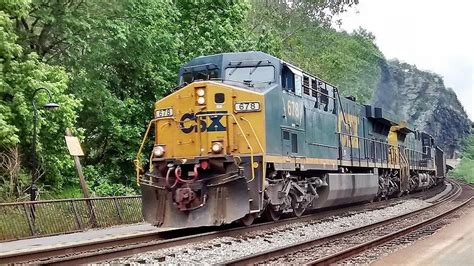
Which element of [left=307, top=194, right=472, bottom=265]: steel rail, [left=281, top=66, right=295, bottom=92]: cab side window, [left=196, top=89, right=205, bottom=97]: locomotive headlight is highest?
[left=281, top=66, right=295, bottom=92]: cab side window

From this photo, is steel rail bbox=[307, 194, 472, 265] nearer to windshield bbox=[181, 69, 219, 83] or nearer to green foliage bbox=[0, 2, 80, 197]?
windshield bbox=[181, 69, 219, 83]

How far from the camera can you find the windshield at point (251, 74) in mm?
12359

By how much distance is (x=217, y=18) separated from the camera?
2244 centimetres

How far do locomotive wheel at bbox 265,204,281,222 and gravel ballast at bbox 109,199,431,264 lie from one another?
0.44 m

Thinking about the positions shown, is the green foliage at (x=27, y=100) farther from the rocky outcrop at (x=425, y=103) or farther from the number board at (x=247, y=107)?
the rocky outcrop at (x=425, y=103)

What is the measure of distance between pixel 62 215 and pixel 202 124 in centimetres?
472

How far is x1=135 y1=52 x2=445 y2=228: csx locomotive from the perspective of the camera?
36.2 ft

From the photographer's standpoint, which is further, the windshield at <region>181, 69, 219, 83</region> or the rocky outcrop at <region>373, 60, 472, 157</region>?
the rocky outcrop at <region>373, 60, 472, 157</region>

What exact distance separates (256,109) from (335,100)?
5854 millimetres

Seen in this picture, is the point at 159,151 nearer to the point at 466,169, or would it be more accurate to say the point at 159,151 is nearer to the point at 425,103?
the point at 466,169

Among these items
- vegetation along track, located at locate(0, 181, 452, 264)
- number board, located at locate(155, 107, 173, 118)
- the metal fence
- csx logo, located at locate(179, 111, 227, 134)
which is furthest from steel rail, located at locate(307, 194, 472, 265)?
the metal fence

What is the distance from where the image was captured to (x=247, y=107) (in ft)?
37.6

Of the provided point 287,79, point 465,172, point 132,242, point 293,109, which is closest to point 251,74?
point 287,79

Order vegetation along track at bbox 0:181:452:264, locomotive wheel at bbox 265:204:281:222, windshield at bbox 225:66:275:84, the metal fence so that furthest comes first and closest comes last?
locomotive wheel at bbox 265:204:281:222, the metal fence, windshield at bbox 225:66:275:84, vegetation along track at bbox 0:181:452:264
